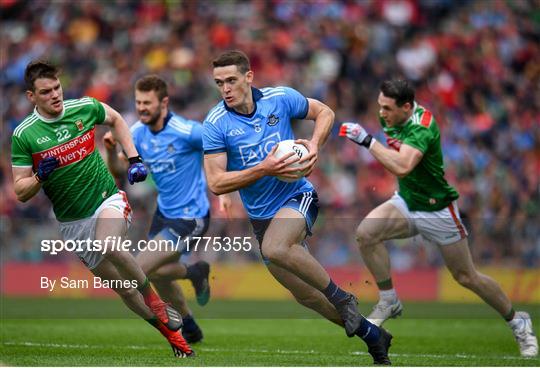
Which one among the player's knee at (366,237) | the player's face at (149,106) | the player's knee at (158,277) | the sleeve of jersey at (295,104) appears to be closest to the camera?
the sleeve of jersey at (295,104)

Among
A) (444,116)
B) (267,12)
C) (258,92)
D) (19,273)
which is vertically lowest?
(19,273)

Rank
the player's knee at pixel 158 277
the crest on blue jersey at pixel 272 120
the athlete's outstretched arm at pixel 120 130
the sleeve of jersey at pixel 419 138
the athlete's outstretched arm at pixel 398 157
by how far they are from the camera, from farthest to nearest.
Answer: the player's knee at pixel 158 277 → the sleeve of jersey at pixel 419 138 → the athlete's outstretched arm at pixel 398 157 → the athlete's outstretched arm at pixel 120 130 → the crest on blue jersey at pixel 272 120

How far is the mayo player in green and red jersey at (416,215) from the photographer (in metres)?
10.6

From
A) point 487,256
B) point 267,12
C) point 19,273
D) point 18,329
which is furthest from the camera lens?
point 267,12

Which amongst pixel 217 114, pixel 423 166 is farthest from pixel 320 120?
pixel 423 166

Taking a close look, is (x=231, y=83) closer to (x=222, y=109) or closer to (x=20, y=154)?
(x=222, y=109)

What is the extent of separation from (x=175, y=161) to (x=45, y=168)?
9.66 feet

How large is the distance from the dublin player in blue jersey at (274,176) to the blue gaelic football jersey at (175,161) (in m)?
2.22

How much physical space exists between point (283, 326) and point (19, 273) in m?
4.55

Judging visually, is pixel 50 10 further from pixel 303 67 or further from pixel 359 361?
pixel 359 361

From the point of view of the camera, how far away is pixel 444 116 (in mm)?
19984

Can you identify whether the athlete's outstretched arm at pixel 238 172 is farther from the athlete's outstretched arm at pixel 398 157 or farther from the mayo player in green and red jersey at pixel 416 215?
the mayo player in green and red jersey at pixel 416 215

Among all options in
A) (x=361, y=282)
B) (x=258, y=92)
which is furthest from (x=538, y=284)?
(x=258, y=92)

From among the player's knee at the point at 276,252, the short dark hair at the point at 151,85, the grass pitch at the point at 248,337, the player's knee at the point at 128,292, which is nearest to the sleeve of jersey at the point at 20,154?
the player's knee at the point at 128,292
